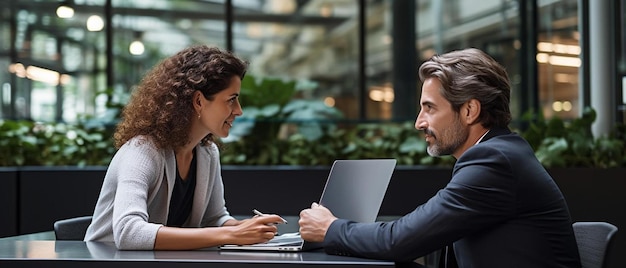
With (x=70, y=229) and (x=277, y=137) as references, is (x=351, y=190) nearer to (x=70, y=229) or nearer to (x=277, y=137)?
(x=70, y=229)

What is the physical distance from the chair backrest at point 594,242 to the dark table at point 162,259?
0.67 m

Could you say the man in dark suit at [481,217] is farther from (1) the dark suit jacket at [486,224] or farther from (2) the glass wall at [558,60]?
(2) the glass wall at [558,60]

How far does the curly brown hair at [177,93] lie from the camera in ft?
9.27

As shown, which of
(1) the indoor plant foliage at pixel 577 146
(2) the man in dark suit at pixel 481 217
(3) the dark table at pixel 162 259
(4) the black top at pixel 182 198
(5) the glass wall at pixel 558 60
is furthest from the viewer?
(5) the glass wall at pixel 558 60

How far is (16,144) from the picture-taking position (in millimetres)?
5707

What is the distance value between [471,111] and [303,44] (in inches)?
231

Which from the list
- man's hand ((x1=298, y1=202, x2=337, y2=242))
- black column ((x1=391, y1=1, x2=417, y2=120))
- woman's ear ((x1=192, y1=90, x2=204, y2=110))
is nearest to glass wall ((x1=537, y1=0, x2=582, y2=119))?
black column ((x1=391, y1=1, x2=417, y2=120))

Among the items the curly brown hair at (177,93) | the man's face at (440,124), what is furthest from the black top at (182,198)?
the man's face at (440,124)

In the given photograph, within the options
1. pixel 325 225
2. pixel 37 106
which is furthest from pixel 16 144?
pixel 325 225

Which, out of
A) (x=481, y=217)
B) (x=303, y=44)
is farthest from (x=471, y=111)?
(x=303, y=44)

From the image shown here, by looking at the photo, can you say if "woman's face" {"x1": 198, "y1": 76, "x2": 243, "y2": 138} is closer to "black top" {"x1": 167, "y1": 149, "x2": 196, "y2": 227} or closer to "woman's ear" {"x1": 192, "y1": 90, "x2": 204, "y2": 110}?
"woman's ear" {"x1": 192, "y1": 90, "x2": 204, "y2": 110}

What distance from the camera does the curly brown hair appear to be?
2.83 m

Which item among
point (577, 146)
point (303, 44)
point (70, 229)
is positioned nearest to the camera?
point (70, 229)

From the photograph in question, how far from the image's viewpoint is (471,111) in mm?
2398
